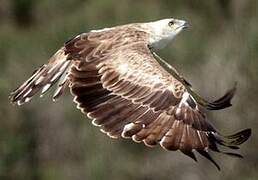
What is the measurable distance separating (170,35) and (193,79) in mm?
8683

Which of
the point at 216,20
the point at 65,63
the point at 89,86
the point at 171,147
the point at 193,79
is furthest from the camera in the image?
the point at 216,20

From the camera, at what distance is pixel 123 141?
19250 mm

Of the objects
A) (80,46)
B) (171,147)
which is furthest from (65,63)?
(171,147)

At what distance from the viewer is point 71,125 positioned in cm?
2108

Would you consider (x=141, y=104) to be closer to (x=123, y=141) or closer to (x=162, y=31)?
(x=162, y=31)

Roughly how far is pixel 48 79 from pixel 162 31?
1228 mm

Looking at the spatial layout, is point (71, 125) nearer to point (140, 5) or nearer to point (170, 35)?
point (140, 5)

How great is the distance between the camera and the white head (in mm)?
11906

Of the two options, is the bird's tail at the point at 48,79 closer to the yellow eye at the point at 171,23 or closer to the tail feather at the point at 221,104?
the yellow eye at the point at 171,23

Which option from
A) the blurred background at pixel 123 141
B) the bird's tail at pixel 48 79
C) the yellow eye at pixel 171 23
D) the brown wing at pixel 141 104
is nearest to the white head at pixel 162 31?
the yellow eye at pixel 171 23

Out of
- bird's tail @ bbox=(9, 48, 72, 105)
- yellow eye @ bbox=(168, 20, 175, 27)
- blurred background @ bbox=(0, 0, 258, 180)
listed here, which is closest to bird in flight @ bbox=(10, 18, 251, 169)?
bird's tail @ bbox=(9, 48, 72, 105)

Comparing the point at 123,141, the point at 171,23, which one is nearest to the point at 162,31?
the point at 171,23

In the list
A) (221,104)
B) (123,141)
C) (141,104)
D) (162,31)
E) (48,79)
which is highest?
(162,31)

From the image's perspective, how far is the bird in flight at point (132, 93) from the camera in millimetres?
10172
